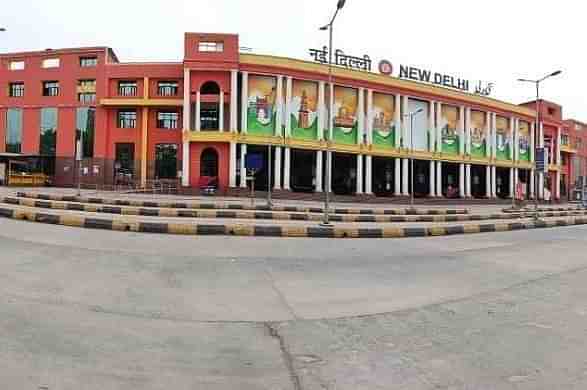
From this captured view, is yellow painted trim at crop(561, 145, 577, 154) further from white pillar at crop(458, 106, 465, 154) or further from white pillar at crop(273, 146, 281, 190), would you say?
white pillar at crop(273, 146, 281, 190)

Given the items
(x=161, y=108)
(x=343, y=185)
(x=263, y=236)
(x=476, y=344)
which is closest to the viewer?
(x=476, y=344)

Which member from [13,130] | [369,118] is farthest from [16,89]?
[369,118]

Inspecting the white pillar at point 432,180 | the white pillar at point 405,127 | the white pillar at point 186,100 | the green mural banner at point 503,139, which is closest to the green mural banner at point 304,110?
the white pillar at point 186,100

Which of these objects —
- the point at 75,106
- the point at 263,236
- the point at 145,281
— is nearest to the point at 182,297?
the point at 145,281

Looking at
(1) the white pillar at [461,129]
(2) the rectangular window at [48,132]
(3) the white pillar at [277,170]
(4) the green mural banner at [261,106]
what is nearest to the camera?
(4) the green mural banner at [261,106]

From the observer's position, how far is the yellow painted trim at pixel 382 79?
1524 inches

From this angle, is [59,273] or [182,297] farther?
[59,273]

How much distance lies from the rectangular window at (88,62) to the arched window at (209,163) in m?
14.2

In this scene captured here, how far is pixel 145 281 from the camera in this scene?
22.9 ft

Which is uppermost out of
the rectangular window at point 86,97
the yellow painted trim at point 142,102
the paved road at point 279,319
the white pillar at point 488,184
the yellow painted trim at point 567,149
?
the rectangular window at point 86,97

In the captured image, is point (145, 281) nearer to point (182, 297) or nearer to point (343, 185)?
point (182, 297)

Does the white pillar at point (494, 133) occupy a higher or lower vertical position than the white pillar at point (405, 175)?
higher

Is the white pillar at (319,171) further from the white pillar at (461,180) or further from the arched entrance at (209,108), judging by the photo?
the white pillar at (461,180)

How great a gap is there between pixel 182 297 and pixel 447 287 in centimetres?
416
